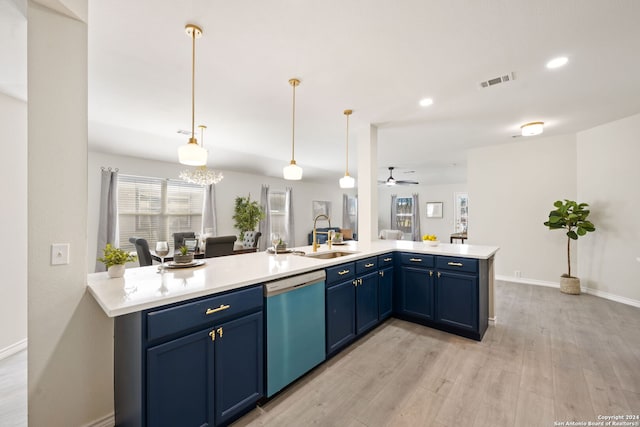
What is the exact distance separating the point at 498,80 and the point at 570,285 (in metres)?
3.68

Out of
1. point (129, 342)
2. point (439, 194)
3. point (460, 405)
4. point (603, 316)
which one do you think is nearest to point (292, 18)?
point (129, 342)

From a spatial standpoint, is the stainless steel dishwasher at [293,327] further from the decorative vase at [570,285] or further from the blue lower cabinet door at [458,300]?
the decorative vase at [570,285]

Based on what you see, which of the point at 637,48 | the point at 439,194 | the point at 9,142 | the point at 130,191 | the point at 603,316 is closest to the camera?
the point at 637,48

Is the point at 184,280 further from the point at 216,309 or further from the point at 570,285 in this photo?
A: the point at 570,285

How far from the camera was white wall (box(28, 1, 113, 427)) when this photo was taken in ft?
4.67

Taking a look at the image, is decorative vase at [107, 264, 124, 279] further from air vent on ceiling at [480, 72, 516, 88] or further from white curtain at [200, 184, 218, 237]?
white curtain at [200, 184, 218, 237]

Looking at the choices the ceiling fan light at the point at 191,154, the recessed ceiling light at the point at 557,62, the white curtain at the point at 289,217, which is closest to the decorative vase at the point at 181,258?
the ceiling fan light at the point at 191,154

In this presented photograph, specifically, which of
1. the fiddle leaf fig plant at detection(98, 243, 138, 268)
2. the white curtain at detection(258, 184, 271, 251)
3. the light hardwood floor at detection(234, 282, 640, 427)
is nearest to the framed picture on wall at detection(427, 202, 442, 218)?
the white curtain at detection(258, 184, 271, 251)

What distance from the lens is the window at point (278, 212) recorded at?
26.2 ft

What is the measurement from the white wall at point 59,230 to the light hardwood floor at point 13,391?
22.7 inches

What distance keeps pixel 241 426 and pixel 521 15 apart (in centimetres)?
327

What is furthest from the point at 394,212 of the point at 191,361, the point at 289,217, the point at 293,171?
the point at 191,361

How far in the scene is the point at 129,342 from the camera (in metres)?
1.43

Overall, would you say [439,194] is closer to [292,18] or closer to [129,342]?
[292,18]
